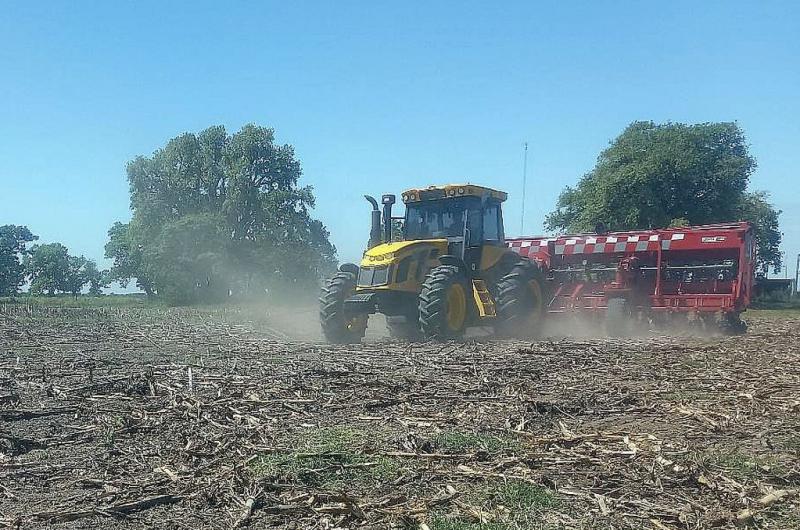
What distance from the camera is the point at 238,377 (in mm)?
8508

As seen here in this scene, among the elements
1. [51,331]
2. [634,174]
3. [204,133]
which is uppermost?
[204,133]

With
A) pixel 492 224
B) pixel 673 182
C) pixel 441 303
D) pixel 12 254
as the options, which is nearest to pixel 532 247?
pixel 492 224

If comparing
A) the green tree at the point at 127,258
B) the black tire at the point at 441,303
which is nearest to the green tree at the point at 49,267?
the green tree at the point at 127,258

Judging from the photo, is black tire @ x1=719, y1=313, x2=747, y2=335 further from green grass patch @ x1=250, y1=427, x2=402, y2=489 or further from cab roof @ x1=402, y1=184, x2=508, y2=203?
green grass patch @ x1=250, y1=427, x2=402, y2=489

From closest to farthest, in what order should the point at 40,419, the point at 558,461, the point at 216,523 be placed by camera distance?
the point at 216,523 → the point at 558,461 → the point at 40,419

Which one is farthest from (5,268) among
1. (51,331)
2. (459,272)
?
(459,272)

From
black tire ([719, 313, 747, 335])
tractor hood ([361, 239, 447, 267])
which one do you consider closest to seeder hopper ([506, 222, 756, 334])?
black tire ([719, 313, 747, 335])

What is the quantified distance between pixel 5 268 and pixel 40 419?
65056 mm

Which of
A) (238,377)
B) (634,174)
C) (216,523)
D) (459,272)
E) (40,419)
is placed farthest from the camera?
(634,174)

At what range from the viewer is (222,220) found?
164 feet

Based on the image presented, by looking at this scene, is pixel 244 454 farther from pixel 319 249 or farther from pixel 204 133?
pixel 204 133

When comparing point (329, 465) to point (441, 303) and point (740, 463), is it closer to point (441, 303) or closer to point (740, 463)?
point (740, 463)

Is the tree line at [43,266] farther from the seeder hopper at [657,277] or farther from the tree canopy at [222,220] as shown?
the seeder hopper at [657,277]

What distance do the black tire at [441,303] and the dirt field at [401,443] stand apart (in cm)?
257
